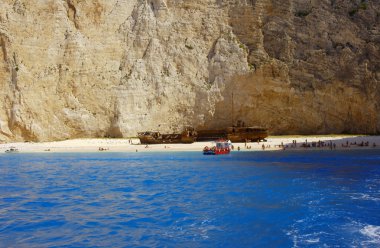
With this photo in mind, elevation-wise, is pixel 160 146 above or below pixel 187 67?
below

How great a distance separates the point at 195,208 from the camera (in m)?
14.6

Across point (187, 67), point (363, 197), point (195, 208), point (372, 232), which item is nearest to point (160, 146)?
point (187, 67)

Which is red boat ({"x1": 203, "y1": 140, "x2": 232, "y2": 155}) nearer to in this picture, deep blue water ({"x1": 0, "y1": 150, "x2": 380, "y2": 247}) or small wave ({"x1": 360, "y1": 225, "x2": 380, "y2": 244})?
deep blue water ({"x1": 0, "y1": 150, "x2": 380, "y2": 247})

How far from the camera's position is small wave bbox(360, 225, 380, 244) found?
417 inches

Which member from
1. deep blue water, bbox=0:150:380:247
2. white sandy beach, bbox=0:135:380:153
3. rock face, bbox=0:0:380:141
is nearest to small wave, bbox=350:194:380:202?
deep blue water, bbox=0:150:380:247

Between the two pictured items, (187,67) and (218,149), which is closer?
(218,149)

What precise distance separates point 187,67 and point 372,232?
47.7 metres

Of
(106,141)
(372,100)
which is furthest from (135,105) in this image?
(372,100)

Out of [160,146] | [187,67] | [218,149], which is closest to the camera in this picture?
[218,149]

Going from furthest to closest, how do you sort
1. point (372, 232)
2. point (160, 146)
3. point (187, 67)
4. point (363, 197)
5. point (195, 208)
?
point (187, 67)
point (160, 146)
point (363, 197)
point (195, 208)
point (372, 232)

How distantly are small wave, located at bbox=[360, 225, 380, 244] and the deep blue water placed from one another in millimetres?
24

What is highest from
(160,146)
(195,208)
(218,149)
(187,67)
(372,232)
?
(187,67)

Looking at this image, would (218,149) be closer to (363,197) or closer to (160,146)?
(160,146)

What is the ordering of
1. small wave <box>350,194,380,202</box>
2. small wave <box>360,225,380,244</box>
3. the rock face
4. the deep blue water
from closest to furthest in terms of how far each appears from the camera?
small wave <box>360,225,380,244</box>, the deep blue water, small wave <box>350,194,380,202</box>, the rock face
